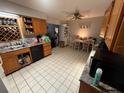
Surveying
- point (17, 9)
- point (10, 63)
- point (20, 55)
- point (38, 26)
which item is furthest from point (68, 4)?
point (10, 63)

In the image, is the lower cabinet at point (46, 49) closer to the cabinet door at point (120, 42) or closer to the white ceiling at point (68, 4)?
the white ceiling at point (68, 4)

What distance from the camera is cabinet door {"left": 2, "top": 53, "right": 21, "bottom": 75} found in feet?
6.92

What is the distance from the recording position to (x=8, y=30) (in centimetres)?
246

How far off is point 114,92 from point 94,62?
394mm

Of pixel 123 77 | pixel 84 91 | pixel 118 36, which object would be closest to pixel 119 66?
pixel 123 77

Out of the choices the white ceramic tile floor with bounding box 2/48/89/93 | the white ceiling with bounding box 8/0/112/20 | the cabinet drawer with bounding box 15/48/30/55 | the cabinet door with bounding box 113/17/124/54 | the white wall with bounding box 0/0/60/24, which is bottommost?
the white ceramic tile floor with bounding box 2/48/89/93

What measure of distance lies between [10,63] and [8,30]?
1.28 m

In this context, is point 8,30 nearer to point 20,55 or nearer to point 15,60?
point 20,55

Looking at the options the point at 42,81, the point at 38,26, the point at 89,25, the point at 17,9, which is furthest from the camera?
the point at 89,25

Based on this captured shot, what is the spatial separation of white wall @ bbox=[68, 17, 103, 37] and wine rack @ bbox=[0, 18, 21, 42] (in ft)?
14.7

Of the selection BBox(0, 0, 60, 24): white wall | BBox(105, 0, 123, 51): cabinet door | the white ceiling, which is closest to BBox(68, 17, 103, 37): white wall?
the white ceiling

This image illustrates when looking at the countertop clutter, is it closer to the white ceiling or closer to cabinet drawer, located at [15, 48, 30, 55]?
cabinet drawer, located at [15, 48, 30, 55]

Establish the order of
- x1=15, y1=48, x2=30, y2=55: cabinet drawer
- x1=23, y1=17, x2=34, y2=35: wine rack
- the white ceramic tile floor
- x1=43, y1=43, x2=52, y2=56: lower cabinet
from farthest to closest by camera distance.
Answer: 1. x1=43, y1=43, x2=52, y2=56: lower cabinet
2. x1=23, y1=17, x2=34, y2=35: wine rack
3. x1=15, y1=48, x2=30, y2=55: cabinet drawer
4. the white ceramic tile floor

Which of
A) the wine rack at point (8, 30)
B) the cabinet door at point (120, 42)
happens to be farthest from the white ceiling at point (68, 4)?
the cabinet door at point (120, 42)
